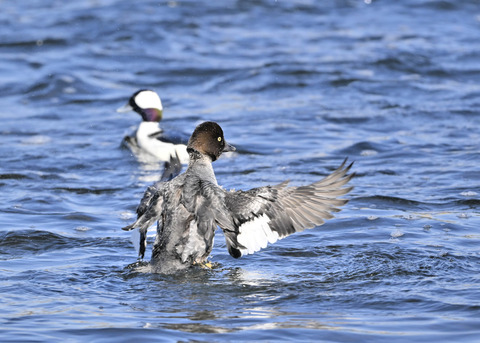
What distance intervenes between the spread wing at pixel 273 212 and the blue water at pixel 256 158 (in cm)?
31

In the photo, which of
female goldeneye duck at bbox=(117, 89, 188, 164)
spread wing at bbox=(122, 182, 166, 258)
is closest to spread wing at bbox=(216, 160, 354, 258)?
spread wing at bbox=(122, 182, 166, 258)

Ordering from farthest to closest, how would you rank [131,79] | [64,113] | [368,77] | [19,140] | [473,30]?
[473,30] < [131,79] < [368,77] < [64,113] < [19,140]

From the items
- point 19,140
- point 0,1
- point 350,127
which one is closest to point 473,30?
point 350,127

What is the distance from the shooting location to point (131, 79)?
15141 mm

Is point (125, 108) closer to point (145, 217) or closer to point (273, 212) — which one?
point (145, 217)

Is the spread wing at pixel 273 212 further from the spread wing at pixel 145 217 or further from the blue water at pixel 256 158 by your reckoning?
the spread wing at pixel 145 217

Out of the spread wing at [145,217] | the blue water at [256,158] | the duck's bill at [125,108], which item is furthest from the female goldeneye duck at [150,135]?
the spread wing at [145,217]

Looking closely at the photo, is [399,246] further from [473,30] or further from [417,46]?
[473,30]

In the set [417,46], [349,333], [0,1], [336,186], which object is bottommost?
[349,333]

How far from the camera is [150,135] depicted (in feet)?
39.0

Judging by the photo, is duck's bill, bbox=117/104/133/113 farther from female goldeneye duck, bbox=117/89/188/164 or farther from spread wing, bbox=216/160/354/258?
spread wing, bbox=216/160/354/258

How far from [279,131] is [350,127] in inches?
40.4

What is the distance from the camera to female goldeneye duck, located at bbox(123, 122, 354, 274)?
6.18 metres

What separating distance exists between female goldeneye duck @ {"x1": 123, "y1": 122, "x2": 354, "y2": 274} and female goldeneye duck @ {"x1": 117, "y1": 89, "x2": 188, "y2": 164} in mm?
4496
